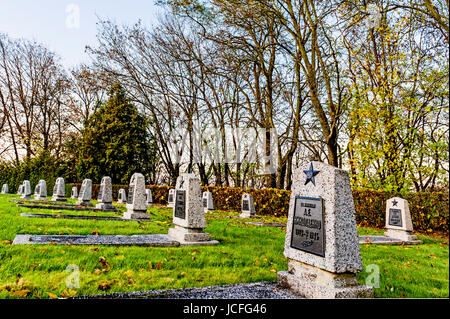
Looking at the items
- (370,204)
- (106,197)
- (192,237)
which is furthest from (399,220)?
(106,197)

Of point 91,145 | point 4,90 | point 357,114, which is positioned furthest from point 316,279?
point 91,145

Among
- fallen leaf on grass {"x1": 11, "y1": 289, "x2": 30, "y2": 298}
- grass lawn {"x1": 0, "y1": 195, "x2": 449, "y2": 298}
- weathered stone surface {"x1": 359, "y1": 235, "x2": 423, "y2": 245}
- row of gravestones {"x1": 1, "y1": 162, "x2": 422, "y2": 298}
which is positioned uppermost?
row of gravestones {"x1": 1, "y1": 162, "x2": 422, "y2": 298}

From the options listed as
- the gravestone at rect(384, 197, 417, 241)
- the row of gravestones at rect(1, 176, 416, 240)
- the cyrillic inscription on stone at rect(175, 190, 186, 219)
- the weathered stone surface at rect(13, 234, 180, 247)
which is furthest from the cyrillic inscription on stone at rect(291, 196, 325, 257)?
the gravestone at rect(384, 197, 417, 241)

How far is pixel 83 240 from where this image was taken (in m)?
5.07

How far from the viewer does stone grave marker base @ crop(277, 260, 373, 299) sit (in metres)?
2.68

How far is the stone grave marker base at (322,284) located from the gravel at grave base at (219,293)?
11 cm

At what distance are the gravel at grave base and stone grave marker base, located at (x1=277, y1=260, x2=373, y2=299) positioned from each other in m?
0.11

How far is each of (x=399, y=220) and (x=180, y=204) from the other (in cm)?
656

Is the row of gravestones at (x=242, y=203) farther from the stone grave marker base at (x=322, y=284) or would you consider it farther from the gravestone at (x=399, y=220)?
the stone grave marker base at (x=322, y=284)

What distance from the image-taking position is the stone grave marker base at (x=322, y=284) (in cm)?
268

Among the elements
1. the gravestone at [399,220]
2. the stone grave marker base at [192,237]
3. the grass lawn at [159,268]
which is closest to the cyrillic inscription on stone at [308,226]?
the grass lawn at [159,268]

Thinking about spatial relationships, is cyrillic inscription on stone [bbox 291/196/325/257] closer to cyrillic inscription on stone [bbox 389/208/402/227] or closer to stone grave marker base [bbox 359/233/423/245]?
stone grave marker base [bbox 359/233/423/245]

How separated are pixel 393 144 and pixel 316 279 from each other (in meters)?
8.60

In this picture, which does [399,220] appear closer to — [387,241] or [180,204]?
[387,241]
